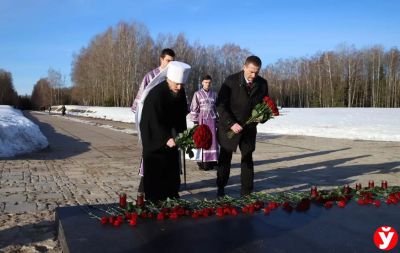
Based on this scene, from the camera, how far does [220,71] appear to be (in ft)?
257

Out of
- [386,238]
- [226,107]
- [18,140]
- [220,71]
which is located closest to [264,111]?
[226,107]

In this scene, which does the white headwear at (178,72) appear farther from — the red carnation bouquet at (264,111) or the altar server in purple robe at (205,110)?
the altar server in purple robe at (205,110)

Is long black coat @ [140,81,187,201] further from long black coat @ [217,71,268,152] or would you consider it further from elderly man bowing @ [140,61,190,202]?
long black coat @ [217,71,268,152]

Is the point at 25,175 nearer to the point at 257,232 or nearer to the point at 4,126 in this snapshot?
the point at 4,126

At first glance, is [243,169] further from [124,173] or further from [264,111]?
[124,173]

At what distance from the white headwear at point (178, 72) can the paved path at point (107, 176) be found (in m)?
1.94

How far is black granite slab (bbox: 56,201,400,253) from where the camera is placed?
11.2ft

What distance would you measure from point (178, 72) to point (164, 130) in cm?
60

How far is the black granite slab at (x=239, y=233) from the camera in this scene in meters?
3.40

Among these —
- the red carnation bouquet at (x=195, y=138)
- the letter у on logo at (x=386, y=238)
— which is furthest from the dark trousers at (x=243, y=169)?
the letter у on logo at (x=386, y=238)

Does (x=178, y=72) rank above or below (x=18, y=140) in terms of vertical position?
above

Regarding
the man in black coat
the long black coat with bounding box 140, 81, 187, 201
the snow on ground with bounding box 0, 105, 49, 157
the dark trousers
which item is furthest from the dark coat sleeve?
the snow on ground with bounding box 0, 105, 49, 157

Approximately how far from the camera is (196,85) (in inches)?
2844

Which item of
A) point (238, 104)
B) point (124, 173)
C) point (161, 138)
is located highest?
point (238, 104)
